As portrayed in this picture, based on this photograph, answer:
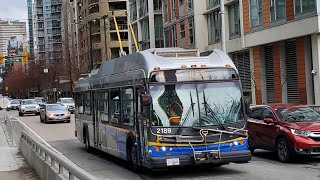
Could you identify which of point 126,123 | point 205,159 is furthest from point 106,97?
point 205,159

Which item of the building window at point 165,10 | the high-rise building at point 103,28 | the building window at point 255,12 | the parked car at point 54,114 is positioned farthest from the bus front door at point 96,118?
the high-rise building at point 103,28

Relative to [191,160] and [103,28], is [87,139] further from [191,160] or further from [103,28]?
[103,28]

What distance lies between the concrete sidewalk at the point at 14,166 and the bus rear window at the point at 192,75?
3816 mm

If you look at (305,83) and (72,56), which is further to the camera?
(72,56)

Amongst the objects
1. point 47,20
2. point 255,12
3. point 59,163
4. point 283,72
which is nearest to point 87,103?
point 59,163

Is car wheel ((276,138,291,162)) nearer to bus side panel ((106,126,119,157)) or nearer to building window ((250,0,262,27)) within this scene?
bus side panel ((106,126,119,157))

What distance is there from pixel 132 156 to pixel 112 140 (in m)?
1.79

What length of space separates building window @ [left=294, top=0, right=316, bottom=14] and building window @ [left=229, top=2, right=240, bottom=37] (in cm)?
802

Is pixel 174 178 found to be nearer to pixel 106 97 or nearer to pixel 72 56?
pixel 106 97

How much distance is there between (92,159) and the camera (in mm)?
15383

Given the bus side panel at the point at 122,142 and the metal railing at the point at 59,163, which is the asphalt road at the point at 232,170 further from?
the metal railing at the point at 59,163

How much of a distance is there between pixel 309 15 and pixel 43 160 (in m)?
18.2

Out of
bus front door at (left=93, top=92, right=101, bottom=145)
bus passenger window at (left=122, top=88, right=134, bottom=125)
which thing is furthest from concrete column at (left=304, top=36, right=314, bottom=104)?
bus passenger window at (left=122, top=88, right=134, bottom=125)

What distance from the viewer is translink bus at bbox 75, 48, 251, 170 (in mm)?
10500
